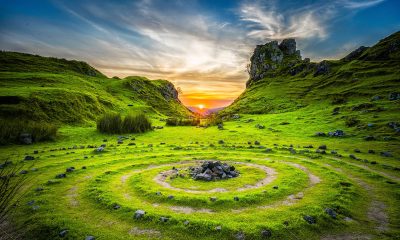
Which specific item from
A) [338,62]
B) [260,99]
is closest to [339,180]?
[260,99]

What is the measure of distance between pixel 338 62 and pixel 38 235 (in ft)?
467

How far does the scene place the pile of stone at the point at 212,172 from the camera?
19109mm

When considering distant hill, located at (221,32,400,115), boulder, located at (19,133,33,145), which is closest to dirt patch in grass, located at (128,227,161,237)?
boulder, located at (19,133,33,145)

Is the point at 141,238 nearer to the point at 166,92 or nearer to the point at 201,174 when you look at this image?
the point at 201,174

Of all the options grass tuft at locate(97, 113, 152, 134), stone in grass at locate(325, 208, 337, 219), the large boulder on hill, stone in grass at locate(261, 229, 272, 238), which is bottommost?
stone in grass at locate(261, 229, 272, 238)

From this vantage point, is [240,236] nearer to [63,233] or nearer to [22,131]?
[63,233]

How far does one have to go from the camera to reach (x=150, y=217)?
12.4 metres

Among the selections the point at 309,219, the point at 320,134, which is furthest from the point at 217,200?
the point at 320,134

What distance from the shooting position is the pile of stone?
19109mm

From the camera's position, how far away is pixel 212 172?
19875 mm

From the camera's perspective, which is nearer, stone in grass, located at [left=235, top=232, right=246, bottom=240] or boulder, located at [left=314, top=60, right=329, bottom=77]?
stone in grass, located at [left=235, top=232, right=246, bottom=240]

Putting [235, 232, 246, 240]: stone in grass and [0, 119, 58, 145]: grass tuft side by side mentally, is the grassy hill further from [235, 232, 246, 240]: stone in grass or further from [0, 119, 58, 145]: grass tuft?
[0, 119, 58, 145]: grass tuft

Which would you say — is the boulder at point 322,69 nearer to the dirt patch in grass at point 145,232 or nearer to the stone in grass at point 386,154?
the stone in grass at point 386,154

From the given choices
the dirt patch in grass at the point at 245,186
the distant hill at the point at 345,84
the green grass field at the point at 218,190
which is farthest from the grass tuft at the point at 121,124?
the distant hill at the point at 345,84
